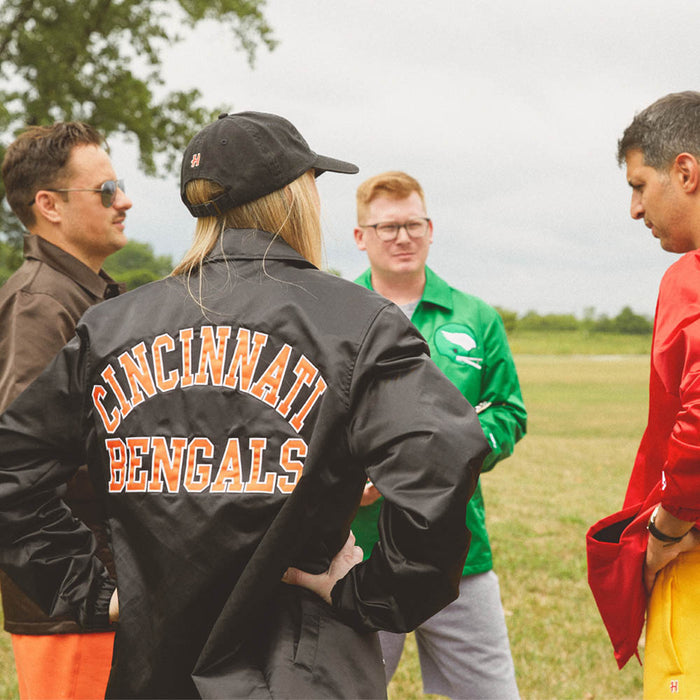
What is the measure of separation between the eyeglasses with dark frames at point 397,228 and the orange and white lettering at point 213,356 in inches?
80.9

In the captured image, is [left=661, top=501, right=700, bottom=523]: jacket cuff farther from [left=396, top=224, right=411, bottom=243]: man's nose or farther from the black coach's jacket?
[left=396, top=224, right=411, bottom=243]: man's nose

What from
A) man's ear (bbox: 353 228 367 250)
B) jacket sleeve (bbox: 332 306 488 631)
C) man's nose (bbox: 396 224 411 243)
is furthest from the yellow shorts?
man's ear (bbox: 353 228 367 250)

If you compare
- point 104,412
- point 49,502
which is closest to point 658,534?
point 104,412

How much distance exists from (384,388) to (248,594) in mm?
554

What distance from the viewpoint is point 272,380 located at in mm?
1833

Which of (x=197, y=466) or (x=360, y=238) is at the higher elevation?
(x=360, y=238)

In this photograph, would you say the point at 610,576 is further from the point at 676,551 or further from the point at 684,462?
the point at 684,462

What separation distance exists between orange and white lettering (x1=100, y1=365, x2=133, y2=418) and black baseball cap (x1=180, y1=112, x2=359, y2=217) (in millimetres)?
477

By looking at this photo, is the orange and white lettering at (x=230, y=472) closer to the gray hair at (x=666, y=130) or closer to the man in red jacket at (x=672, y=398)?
the man in red jacket at (x=672, y=398)

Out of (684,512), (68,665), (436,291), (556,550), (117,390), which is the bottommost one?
(556,550)

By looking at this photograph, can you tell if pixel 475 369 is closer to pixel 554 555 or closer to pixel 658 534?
pixel 658 534

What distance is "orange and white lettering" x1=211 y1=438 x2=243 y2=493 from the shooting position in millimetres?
1815

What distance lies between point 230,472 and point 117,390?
37cm

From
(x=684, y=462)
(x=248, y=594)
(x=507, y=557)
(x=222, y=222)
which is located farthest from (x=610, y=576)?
(x=507, y=557)
